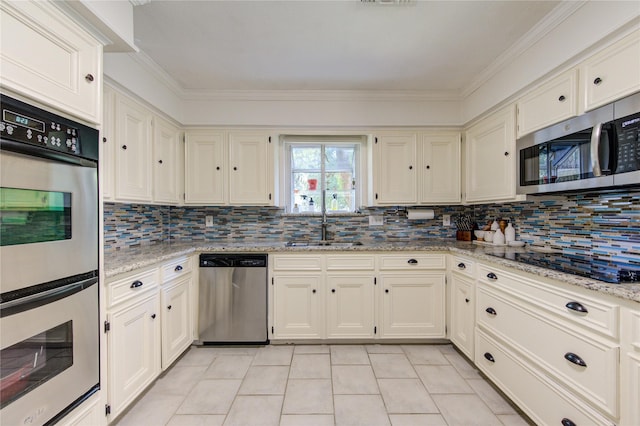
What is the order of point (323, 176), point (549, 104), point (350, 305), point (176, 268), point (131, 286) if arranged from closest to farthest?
point (131, 286) → point (549, 104) → point (176, 268) → point (350, 305) → point (323, 176)

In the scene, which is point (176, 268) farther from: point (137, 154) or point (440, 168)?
point (440, 168)

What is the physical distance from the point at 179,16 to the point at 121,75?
591mm

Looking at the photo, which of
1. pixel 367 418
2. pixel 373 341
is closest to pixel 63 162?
pixel 367 418

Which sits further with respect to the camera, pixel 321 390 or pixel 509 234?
pixel 509 234

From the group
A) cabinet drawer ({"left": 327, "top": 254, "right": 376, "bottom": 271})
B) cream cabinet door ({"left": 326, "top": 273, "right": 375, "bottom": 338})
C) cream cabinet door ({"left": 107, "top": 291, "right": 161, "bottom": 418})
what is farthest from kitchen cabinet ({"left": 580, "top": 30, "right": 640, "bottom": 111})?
cream cabinet door ({"left": 107, "top": 291, "right": 161, "bottom": 418})

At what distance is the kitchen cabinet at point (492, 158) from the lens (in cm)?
214

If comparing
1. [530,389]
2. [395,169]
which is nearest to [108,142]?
[395,169]

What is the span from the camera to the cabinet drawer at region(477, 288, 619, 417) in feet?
3.73

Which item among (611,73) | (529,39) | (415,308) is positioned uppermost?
(529,39)

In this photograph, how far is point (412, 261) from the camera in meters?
2.52

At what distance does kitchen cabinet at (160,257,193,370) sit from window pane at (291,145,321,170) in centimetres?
155

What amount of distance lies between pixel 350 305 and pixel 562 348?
151 centimetres

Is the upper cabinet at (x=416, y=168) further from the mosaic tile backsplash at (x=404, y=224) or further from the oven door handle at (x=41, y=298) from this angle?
the oven door handle at (x=41, y=298)

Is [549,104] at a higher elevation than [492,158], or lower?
higher
